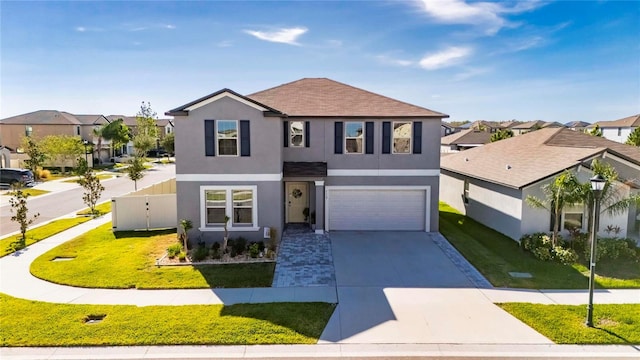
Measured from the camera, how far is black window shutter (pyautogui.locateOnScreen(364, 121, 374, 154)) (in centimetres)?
1764

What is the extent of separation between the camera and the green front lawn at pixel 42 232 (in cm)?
1563

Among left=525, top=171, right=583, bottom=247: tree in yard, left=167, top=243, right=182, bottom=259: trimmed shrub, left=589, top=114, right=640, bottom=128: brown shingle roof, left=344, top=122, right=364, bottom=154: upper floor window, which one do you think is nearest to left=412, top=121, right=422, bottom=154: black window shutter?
left=344, top=122, right=364, bottom=154: upper floor window

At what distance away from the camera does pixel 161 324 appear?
29.5 ft

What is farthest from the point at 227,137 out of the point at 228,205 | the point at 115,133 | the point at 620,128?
the point at 620,128

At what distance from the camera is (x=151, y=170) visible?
47.3 metres

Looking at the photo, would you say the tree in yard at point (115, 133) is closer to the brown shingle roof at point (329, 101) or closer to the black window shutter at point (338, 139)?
the brown shingle roof at point (329, 101)

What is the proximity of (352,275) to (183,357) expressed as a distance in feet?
19.4

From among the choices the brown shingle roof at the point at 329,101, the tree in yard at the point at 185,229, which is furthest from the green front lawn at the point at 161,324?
the brown shingle roof at the point at 329,101

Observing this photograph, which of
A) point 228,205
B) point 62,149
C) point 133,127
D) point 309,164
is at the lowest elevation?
point 228,205

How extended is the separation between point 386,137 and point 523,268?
7.68 m

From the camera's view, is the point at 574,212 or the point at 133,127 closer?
the point at 574,212

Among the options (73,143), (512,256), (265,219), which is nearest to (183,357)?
(265,219)

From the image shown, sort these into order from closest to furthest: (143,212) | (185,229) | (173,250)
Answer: (173,250) < (185,229) < (143,212)

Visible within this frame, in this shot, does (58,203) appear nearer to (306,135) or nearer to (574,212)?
(306,135)
